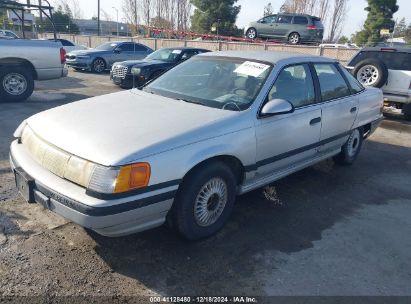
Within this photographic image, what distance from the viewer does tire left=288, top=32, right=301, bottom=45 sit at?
2028 centimetres

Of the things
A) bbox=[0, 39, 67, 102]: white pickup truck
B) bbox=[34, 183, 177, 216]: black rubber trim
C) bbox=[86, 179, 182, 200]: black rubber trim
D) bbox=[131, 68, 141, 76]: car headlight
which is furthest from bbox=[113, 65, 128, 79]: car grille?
bbox=[86, 179, 182, 200]: black rubber trim

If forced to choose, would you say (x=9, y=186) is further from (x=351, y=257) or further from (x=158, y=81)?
(x=351, y=257)

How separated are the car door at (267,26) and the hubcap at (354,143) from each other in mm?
16694

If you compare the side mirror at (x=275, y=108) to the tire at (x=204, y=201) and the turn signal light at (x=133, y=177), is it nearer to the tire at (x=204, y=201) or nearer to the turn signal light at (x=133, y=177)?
the tire at (x=204, y=201)

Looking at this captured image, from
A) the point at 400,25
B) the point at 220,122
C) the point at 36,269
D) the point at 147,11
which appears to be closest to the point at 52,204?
the point at 36,269

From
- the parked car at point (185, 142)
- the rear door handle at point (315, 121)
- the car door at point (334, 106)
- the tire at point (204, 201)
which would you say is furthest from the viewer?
the car door at point (334, 106)

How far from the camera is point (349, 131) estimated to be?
5.14 metres

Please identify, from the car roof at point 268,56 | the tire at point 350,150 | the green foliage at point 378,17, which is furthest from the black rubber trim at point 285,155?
the green foliage at point 378,17

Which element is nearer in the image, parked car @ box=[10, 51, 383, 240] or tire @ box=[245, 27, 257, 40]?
parked car @ box=[10, 51, 383, 240]

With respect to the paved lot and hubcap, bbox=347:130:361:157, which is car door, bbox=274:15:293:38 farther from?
the paved lot

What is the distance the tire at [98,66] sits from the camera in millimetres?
16031

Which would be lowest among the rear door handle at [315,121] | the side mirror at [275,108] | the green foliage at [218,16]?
the rear door handle at [315,121]

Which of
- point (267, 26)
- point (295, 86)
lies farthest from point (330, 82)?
point (267, 26)

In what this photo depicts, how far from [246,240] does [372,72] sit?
22.0ft
